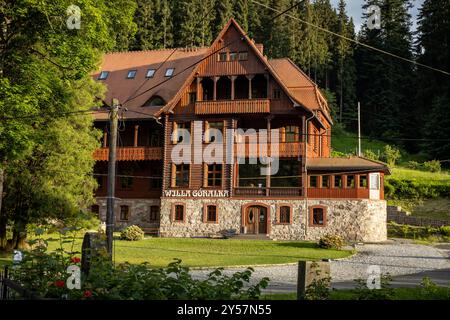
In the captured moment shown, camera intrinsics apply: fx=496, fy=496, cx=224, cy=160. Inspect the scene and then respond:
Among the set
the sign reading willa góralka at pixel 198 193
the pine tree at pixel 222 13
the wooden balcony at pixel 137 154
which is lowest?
Answer: the sign reading willa góralka at pixel 198 193

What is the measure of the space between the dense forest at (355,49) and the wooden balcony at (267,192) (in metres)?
28.8

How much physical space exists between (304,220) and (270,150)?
17.2 feet

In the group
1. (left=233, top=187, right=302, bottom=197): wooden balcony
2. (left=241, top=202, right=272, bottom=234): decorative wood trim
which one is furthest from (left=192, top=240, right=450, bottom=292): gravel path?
(left=241, top=202, right=272, bottom=234): decorative wood trim

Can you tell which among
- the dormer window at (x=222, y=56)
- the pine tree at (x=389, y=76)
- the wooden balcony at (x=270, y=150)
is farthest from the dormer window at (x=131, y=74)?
the pine tree at (x=389, y=76)

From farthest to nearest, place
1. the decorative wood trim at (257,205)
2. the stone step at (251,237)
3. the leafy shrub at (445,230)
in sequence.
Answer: the leafy shrub at (445,230) → the decorative wood trim at (257,205) → the stone step at (251,237)

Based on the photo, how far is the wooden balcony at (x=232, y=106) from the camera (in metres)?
33.8

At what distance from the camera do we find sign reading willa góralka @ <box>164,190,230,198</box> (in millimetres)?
34562

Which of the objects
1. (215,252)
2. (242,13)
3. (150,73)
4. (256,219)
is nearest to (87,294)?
(215,252)

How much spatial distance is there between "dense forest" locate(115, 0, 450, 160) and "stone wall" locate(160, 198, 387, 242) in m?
27.3

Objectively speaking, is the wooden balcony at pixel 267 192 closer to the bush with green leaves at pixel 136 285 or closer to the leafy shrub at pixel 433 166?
the leafy shrub at pixel 433 166

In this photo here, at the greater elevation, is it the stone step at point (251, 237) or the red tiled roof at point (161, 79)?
the red tiled roof at point (161, 79)

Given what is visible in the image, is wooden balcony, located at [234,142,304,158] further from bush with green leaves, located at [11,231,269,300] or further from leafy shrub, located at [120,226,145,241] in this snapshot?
bush with green leaves, located at [11,231,269,300]

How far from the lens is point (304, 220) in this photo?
1297 inches
